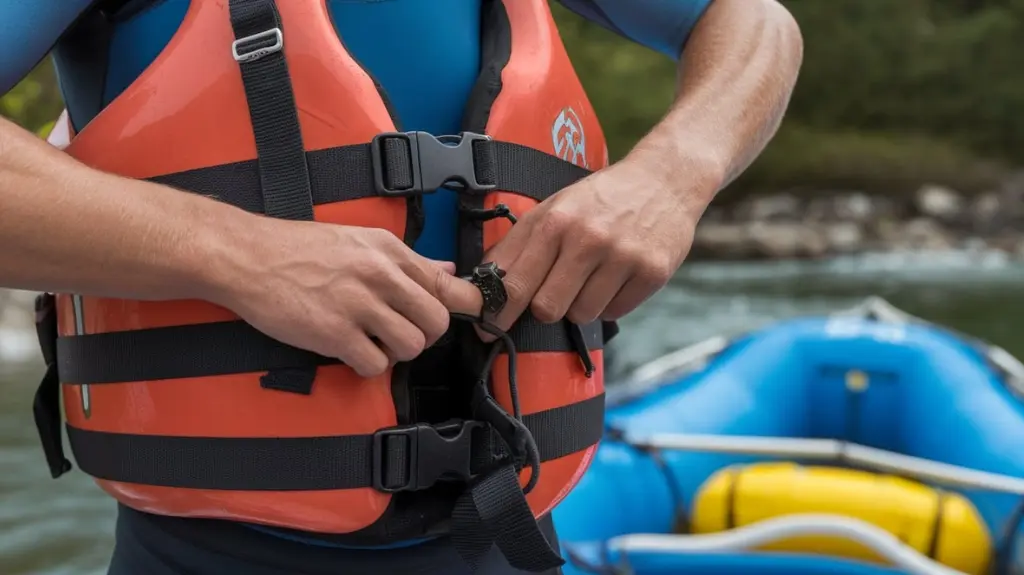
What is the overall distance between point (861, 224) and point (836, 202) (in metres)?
1.81

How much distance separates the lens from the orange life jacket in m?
0.80

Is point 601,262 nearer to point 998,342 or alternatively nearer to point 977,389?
point 977,389

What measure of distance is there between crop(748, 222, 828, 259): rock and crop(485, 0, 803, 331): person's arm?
17300mm

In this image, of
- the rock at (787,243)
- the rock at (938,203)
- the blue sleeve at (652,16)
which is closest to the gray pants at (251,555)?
the blue sleeve at (652,16)

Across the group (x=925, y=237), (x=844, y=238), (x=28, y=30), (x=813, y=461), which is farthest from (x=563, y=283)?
(x=925, y=237)

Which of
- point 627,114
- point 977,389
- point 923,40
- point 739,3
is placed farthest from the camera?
point 923,40

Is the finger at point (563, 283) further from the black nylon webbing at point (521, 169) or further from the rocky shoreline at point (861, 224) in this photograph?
the rocky shoreline at point (861, 224)

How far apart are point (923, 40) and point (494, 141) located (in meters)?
31.2

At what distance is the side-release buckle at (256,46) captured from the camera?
80 centimetres

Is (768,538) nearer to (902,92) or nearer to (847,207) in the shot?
(847,207)

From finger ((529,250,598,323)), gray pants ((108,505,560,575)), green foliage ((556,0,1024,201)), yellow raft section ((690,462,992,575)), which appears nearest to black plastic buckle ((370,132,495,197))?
finger ((529,250,598,323))

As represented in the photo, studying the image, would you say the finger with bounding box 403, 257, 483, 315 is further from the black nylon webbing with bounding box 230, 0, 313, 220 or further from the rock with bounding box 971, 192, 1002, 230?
the rock with bounding box 971, 192, 1002, 230

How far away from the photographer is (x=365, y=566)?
864 millimetres

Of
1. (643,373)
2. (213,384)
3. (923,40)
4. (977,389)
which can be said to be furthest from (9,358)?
(923,40)
